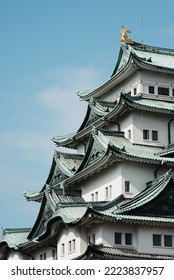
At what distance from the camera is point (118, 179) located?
169ft

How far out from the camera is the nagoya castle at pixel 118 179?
48062 millimetres

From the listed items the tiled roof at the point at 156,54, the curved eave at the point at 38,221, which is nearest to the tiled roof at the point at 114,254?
the curved eave at the point at 38,221

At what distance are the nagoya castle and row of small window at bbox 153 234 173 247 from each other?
0.23 feet

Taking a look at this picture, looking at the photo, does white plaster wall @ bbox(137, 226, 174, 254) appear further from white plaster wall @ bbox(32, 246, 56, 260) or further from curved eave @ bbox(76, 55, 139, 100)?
curved eave @ bbox(76, 55, 139, 100)

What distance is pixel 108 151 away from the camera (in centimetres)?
4966

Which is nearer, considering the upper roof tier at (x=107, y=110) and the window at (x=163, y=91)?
the upper roof tier at (x=107, y=110)

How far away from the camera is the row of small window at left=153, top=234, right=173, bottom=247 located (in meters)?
48.4

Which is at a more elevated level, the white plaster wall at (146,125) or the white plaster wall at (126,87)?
the white plaster wall at (126,87)

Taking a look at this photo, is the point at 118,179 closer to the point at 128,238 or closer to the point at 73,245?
the point at 128,238

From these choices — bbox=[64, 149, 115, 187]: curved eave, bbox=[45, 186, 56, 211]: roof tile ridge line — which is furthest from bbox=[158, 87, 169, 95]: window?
bbox=[45, 186, 56, 211]: roof tile ridge line

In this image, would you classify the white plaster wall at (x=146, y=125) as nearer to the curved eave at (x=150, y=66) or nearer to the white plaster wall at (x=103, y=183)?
the white plaster wall at (x=103, y=183)

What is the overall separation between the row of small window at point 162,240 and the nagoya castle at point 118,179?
7 centimetres

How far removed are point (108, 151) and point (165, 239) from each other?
7437 millimetres
